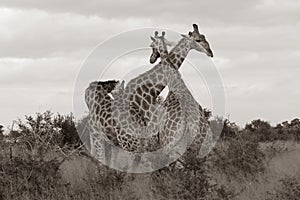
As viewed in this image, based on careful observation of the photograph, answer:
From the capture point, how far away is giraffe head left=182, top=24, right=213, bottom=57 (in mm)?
10490

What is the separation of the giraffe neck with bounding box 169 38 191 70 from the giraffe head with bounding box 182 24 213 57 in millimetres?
95

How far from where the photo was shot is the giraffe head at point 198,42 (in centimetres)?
1049

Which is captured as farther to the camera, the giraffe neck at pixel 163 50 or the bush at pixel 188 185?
the giraffe neck at pixel 163 50

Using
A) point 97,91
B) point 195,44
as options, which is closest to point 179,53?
point 195,44

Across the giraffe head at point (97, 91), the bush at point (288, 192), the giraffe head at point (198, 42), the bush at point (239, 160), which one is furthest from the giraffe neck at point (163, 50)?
the bush at point (288, 192)

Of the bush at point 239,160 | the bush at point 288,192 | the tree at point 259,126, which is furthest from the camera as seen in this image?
the tree at point 259,126

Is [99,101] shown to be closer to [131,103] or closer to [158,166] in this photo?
[131,103]

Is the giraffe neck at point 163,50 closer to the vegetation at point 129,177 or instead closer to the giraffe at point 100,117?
the giraffe at point 100,117

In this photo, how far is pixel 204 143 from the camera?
998 centimetres

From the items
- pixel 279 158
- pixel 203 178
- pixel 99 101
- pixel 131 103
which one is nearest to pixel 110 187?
pixel 203 178

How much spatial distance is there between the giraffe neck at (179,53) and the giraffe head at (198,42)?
Result: 10 centimetres

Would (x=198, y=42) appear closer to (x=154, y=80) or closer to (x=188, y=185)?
(x=154, y=80)

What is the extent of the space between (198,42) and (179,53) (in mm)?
412

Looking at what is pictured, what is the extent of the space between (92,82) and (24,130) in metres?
1.66
